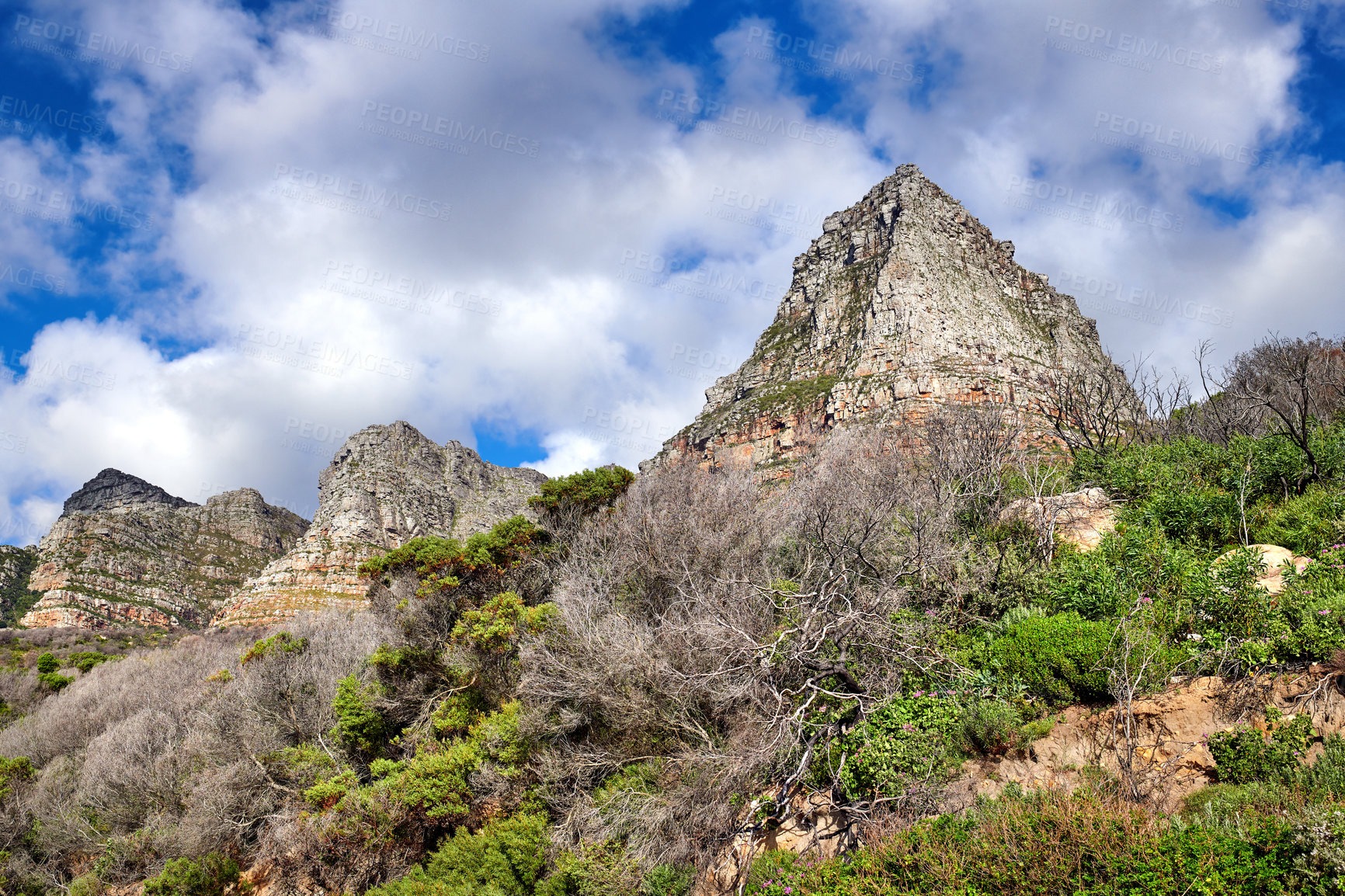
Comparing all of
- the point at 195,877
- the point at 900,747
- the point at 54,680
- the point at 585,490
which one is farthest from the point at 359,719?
Answer: the point at 54,680

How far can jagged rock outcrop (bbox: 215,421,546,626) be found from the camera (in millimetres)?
46562

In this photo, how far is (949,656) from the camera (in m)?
8.95

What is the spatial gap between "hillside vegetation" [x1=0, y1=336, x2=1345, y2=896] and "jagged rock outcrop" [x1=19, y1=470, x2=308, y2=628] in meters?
36.5

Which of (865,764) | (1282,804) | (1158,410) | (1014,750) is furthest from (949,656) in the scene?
(1158,410)

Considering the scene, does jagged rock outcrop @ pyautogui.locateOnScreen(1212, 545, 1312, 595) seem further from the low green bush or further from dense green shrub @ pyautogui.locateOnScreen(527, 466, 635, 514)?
dense green shrub @ pyautogui.locateOnScreen(527, 466, 635, 514)

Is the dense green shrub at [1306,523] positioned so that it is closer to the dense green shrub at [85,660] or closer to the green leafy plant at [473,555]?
the green leafy plant at [473,555]

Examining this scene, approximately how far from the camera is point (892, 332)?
72000mm

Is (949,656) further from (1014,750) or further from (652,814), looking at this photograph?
(652,814)

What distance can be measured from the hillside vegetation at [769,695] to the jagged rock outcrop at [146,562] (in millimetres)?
36525

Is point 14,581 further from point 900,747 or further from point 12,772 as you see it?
point 900,747

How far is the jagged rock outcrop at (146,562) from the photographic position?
5034 centimetres

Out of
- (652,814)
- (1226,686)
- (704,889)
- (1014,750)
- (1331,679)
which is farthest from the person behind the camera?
(652,814)

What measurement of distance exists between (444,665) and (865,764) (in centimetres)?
1213

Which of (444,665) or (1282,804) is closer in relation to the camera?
(1282,804)
